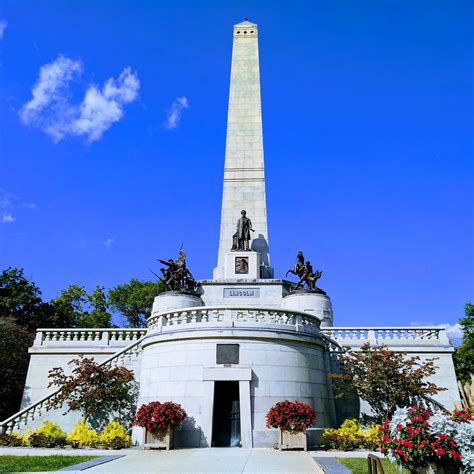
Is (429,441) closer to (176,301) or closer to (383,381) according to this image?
(383,381)

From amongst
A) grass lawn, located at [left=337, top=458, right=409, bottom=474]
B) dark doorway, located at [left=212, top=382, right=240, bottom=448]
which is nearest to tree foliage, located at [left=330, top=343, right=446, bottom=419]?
dark doorway, located at [left=212, top=382, right=240, bottom=448]

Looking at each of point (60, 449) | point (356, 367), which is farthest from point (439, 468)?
point (60, 449)

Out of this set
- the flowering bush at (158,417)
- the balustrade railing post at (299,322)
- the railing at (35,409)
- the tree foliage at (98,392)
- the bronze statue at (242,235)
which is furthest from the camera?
the bronze statue at (242,235)

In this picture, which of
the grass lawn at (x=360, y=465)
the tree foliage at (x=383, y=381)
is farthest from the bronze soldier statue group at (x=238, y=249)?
the grass lawn at (x=360, y=465)

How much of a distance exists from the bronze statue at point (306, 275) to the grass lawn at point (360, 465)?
13.6 m

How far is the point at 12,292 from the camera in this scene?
117 feet

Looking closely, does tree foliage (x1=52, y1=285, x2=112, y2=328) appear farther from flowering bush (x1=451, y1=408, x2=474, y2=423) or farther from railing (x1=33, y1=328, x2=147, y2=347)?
flowering bush (x1=451, y1=408, x2=474, y2=423)

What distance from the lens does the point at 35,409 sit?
18.0m

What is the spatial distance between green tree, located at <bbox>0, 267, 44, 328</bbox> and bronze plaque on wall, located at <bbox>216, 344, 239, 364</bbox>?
80.8 ft

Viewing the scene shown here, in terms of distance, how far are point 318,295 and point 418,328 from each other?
17.5 feet

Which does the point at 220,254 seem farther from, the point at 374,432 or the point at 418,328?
the point at 374,432

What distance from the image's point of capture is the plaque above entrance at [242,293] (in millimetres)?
25734

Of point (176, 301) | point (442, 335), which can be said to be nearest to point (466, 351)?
point (442, 335)

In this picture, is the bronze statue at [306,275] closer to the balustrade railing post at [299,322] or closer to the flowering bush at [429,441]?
the balustrade railing post at [299,322]
